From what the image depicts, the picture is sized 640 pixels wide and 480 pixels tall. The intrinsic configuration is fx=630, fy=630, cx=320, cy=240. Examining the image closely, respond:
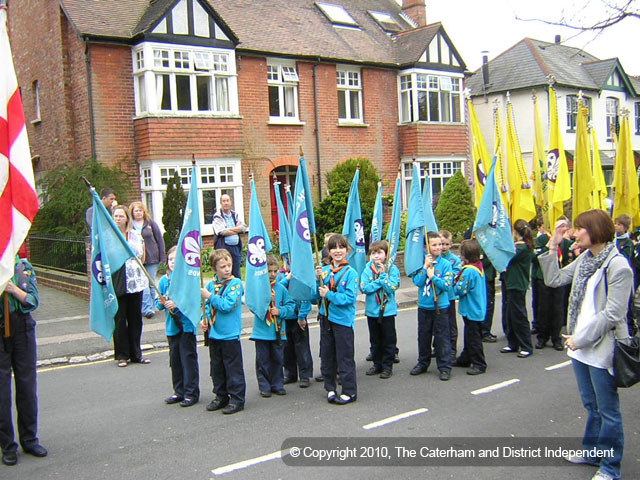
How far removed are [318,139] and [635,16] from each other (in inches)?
507

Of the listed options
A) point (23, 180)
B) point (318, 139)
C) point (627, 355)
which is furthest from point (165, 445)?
point (318, 139)

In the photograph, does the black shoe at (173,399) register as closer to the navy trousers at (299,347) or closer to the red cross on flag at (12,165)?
the navy trousers at (299,347)

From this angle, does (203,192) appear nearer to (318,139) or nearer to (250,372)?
(318,139)

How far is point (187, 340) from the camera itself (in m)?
6.58

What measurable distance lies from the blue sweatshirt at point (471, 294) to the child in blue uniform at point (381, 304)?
811 mm

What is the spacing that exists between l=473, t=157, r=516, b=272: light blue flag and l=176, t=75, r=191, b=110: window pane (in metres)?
11.2

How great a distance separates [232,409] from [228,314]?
0.94 m

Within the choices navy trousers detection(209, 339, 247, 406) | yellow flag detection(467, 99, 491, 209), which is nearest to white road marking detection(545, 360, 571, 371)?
yellow flag detection(467, 99, 491, 209)

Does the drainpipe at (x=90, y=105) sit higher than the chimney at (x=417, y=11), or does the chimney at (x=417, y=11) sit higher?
the chimney at (x=417, y=11)

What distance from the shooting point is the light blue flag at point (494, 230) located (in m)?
8.48

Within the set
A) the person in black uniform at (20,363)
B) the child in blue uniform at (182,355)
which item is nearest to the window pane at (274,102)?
the child in blue uniform at (182,355)


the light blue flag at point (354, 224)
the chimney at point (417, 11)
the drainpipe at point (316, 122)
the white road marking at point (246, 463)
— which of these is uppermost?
the chimney at point (417, 11)

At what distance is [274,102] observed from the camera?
1997 cm

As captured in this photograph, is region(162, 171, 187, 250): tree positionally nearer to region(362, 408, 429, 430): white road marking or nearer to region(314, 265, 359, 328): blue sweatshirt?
region(314, 265, 359, 328): blue sweatshirt
